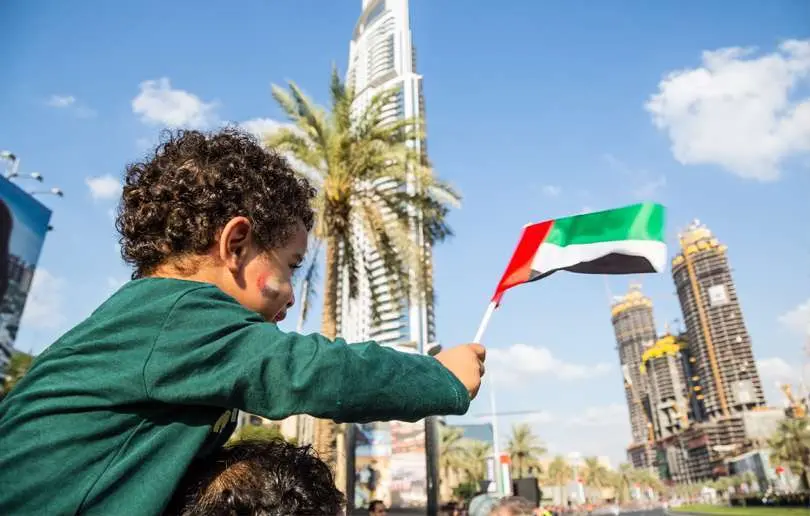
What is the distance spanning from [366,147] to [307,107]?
1687 mm

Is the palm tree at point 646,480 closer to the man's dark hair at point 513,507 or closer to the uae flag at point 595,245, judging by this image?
the man's dark hair at point 513,507

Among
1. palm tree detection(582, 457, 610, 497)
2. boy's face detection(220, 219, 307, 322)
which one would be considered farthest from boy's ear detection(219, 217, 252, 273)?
palm tree detection(582, 457, 610, 497)

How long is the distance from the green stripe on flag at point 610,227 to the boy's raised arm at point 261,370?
180 cm

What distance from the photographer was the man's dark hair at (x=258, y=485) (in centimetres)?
87

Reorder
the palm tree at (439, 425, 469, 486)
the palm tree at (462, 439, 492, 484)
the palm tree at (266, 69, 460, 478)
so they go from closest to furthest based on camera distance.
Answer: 1. the palm tree at (266, 69, 460, 478)
2. the palm tree at (439, 425, 469, 486)
3. the palm tree at (462, 439, 492, 484)

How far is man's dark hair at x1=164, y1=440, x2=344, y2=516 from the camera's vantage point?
2.85ft

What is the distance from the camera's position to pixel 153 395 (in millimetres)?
929

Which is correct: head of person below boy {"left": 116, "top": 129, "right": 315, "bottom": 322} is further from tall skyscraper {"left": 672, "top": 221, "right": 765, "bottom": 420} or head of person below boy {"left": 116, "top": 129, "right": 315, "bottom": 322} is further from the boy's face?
tall skyscraper {"left": 672, "top": 221, "right": 765, "bottom": 420}

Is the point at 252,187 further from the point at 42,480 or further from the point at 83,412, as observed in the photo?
the point at 42,480

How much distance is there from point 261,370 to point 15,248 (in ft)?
93.1

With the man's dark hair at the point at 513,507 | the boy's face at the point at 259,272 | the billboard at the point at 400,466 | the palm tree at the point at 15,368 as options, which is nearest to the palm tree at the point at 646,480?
the billboard at the point at 400,466

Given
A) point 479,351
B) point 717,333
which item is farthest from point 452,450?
point 717,333

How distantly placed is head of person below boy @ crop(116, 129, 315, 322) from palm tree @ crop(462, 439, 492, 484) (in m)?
57.7

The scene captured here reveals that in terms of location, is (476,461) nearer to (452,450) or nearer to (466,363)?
(452,450)
